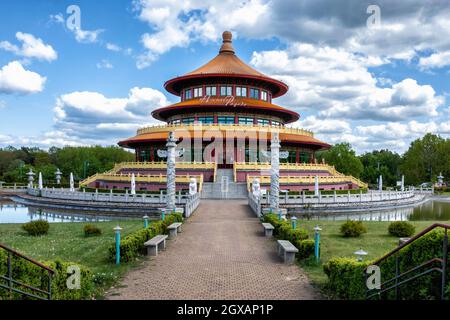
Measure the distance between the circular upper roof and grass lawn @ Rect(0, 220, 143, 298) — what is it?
38519 millimetres

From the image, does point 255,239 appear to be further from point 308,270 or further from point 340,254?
point 308,270

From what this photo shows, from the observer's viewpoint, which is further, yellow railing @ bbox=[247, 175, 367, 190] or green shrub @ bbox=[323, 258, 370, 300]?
yellow railing @ bbox=[247, 175, 367, 190]

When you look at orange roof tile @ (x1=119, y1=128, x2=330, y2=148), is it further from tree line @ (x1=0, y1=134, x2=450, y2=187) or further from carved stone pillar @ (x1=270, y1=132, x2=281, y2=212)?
tree line @ (x1=0, y1=134, x2=450, y2=187)

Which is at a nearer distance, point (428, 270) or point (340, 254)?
point (428, 270)

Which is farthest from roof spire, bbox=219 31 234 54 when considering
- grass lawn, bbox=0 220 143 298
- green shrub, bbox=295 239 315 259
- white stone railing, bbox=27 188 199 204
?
green shrub, bbox=295 239 315 259

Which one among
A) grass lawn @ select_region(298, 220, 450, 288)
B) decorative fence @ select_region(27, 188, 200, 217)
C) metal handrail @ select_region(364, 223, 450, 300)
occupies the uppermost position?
metal handrail @ select_region(364, 223, 450, 300)

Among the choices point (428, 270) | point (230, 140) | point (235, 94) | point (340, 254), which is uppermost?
point (235, 94)

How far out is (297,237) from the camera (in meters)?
15.0

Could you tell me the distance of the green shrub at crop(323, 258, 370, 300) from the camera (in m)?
8.73

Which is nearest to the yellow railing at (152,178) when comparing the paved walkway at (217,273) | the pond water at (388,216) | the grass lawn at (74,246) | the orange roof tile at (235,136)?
the orange roof tile at (235,136)

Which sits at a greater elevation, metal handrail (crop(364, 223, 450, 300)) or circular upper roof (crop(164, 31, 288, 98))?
circular upper roof (crop(164, 31, 288, 98))
